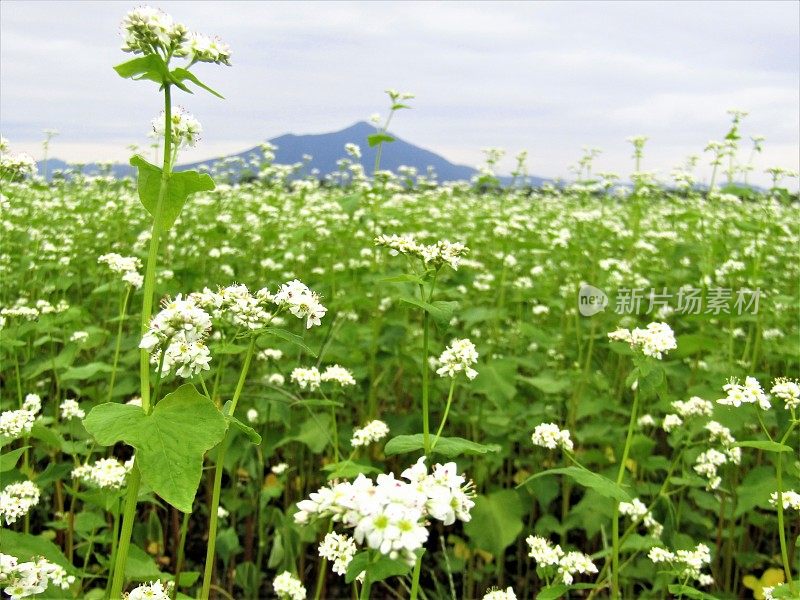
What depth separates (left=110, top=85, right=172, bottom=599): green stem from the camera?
A: 5.71ft

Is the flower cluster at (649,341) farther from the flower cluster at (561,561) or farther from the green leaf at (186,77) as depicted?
the green leaf at (186,77)

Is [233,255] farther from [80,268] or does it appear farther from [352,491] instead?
[352,491]

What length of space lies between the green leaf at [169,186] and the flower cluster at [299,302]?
37 cm

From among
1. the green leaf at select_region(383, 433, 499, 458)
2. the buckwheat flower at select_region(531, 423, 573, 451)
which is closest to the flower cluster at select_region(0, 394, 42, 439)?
the green leaf at select_region(383, 433, 499, 458)

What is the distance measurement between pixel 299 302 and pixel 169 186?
0.50 m

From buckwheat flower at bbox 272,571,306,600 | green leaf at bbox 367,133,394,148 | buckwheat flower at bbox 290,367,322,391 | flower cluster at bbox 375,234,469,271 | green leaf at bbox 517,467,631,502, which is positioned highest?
green leaf at bbox 367,133,394,148

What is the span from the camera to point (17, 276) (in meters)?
5.51

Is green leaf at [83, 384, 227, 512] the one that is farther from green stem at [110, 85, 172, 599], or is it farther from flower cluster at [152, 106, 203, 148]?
flower cluster at [152, 106, 203, 148]

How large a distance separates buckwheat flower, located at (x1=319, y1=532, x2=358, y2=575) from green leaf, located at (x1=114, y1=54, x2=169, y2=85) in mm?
1357

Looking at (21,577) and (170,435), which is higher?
(170,435)

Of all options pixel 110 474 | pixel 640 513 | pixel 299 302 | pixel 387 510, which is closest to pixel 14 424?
pixel 110 474

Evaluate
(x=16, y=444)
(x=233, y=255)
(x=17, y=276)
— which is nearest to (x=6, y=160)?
(x=16, y=444)

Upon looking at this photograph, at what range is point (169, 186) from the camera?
1.91 m

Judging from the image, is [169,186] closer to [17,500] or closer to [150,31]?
[150,31]
